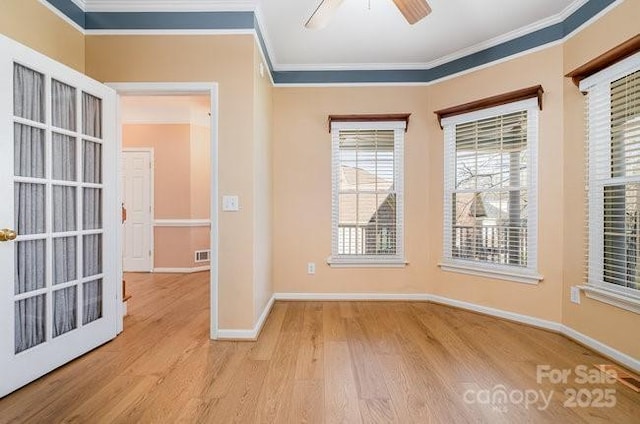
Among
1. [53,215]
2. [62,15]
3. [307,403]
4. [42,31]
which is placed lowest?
[307,403]

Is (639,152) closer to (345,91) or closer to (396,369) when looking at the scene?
(396,369)

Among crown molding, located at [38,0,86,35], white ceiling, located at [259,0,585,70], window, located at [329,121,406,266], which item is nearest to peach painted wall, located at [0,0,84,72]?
crown molding, located at [38,0,86,35]

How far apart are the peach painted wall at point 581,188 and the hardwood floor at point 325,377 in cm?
24

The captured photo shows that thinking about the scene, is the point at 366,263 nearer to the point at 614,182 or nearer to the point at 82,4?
the point at 614,182

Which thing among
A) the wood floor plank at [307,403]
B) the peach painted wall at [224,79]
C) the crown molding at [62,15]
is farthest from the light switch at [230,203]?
the crown molding at [62,15]

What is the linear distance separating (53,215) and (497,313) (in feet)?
12.5

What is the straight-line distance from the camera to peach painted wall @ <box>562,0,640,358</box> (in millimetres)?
2180

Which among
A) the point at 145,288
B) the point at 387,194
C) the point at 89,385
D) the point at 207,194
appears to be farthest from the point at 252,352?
the point at 207,194

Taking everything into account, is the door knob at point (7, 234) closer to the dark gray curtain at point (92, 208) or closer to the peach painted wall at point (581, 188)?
the dark gray curtain at point (92, 208)

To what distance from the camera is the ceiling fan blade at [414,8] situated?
204 cm

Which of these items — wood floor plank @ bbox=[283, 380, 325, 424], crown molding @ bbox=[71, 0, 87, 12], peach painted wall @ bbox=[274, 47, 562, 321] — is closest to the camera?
wood floor plank @ bbox=[283, 380, 325, 424]

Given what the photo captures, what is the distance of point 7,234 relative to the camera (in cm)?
176

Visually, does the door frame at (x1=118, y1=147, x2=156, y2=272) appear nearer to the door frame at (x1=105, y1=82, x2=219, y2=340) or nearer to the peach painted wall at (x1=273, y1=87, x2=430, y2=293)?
the peach painted wall at (x1=273, y1=87, x2=430, y2=293)

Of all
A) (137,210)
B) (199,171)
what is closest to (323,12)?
(199,171)
